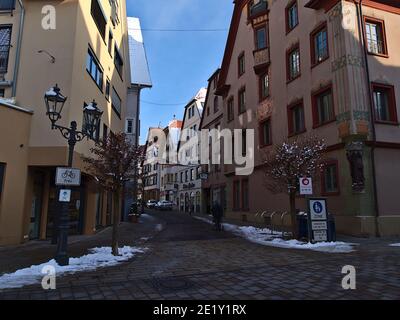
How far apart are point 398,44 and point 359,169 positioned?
7.33 meters

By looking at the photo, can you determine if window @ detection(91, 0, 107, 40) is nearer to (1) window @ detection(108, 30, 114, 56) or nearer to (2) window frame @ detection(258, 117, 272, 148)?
(1) window @ detection(108, 30, 114, 56)

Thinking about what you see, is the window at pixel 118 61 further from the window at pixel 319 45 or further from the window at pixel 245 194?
the window at pixel 319 45

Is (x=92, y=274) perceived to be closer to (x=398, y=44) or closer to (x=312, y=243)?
(x=312, y=243)

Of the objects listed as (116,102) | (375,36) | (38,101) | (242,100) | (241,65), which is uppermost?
(241,65)

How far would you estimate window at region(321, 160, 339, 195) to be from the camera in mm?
17266

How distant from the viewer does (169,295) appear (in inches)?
246

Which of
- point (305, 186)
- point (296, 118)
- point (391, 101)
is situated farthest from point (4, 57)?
point (391, 101)

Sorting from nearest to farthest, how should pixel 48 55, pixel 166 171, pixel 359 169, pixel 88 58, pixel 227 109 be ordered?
1. pixel 48 55
2. pixel 359 169
3. pixel 88 58
4. pixel 227 109
5. pixel 166 171

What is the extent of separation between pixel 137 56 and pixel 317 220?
28.6 meters

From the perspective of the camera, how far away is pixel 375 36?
59.4ft

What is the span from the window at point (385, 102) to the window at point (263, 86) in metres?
8.36

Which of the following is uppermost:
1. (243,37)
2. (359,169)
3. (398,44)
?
(243,37)

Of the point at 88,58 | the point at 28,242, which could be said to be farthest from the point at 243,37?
the point at 28,242

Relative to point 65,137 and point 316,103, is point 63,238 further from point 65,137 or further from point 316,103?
point 316,103
